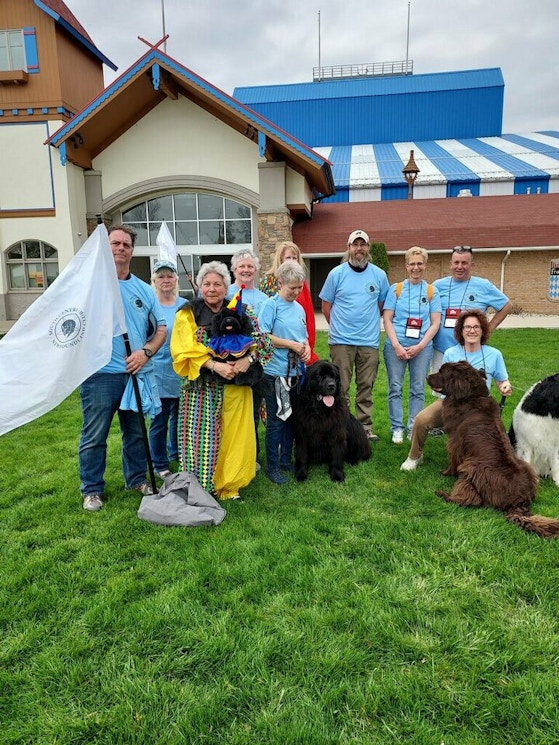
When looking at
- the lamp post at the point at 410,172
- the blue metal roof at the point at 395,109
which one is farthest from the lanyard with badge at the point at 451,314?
the blue metal roof at the point at 395,109

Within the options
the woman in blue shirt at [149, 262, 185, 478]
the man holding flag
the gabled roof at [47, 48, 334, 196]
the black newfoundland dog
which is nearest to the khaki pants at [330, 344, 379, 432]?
the black newfoundland dog

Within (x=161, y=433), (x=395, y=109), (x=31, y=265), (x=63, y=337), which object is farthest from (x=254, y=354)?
(x=395, y=109)

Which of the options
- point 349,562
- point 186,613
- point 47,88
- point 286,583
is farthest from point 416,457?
point 47,88

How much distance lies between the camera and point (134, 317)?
12.6ft

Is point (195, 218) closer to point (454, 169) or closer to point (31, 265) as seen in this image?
point (31, 265)

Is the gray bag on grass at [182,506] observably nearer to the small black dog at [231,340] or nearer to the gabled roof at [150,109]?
the small black dog at [231,340]

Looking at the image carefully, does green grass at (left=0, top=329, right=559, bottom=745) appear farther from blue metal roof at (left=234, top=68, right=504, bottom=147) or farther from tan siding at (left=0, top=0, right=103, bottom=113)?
blue metal roof at (left=234, top=68, right=504, bottom=147)

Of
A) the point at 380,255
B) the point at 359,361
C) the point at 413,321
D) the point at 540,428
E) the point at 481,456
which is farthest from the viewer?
the point at 380,255

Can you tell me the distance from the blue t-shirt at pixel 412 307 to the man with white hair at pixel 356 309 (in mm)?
192

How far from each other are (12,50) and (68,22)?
1959 mm

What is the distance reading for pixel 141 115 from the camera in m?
14.0

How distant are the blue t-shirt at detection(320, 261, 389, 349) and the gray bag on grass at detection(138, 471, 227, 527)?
2295 millimetres

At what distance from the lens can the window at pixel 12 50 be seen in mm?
15102

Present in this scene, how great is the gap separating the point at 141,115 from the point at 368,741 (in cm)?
1567
